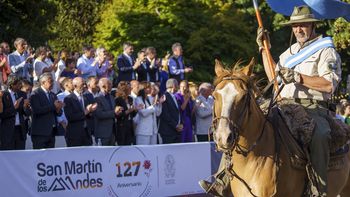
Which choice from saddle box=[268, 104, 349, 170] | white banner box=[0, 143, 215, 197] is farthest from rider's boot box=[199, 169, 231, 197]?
white banner box=[0, 143, 215, 197]

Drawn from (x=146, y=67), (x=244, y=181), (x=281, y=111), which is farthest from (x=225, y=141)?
(x=146, y=67)

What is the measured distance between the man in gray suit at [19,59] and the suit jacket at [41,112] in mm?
2517

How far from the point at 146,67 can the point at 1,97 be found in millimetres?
5949

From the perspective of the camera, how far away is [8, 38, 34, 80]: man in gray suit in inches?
699

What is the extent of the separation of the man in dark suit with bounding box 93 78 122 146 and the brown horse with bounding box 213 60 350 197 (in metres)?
7.63

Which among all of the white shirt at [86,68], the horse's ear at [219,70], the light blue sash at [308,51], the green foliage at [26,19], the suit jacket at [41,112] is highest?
the green foliage at [26,19]

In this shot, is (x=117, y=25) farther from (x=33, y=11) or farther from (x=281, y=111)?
(x=281, y=111)

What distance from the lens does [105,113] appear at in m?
16.4

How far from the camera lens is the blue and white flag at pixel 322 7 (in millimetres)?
11133

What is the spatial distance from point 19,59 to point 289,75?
10196 mm

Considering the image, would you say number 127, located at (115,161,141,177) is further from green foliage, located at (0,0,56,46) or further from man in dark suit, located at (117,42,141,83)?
green foliage, located at (0,0,56,46)

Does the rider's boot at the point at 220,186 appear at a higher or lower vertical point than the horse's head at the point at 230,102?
lower

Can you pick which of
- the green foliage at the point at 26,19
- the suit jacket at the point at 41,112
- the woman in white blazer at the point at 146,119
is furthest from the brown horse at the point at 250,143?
the green foliage at the point at 26,19

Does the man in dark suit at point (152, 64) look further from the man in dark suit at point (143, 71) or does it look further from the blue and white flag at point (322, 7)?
the blue and white flag at point (322, 7)
